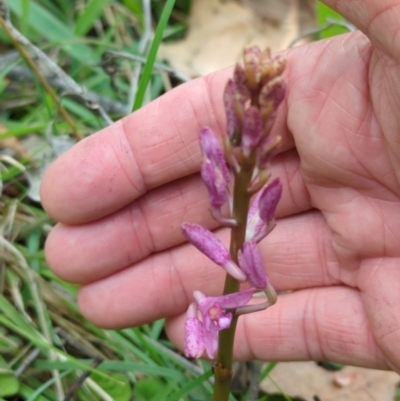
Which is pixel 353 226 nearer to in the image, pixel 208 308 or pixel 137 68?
pixel 208 308

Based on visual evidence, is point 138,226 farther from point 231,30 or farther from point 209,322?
point 231,30

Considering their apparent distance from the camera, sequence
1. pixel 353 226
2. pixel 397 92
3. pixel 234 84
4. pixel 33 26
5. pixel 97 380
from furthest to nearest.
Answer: pixel 33 26 → pixel 97 380 → pixel 353 226 → pixel 397 92 → pixel 234 84

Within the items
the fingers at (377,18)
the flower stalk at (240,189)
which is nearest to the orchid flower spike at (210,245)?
the flower stalk at (240,189)

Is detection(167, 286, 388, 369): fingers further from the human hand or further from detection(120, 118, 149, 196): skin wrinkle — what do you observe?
detection(120, 118, 149, 196): skin wrinkle

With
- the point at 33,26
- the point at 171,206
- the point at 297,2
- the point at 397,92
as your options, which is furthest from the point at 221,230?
the point at 297,2

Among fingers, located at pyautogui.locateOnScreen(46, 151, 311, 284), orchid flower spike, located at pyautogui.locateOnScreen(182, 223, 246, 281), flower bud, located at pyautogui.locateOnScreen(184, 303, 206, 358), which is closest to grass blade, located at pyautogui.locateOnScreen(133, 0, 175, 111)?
fingers, located at pyautogui.locateOnScreen(46, 151, 311, 284)

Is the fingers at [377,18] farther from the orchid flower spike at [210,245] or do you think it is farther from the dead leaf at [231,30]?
the dead leaf at [231,30]

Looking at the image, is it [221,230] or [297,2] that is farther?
[297,2]
